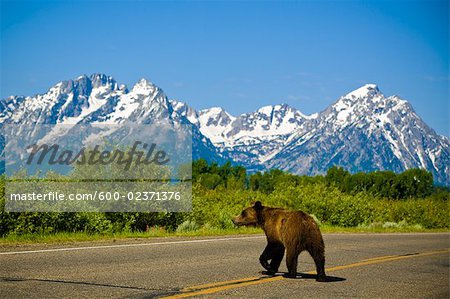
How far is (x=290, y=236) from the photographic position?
31.0 ft

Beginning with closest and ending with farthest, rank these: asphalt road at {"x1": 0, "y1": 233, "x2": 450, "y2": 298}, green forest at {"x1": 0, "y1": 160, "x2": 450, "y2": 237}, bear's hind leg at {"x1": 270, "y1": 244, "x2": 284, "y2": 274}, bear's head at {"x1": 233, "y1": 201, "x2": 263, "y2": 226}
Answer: asphalt road at {"x1": 0, "y1": 233, "x2": 450, "y2": 298} → bear's hind leg at {"x1": 270, "y1": 244, "x2": 284, "y2": 274} → bear's head at {"x1": 233, "y1": 201, "x2": 263, "y2": 226} → green forest at {"x1": 0, "y1": 160, "x2": 450, "y2": 237}

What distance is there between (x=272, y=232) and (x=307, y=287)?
1.23 metres

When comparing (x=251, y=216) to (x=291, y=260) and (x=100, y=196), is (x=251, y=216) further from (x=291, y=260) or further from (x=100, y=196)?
(x=100, y=196)

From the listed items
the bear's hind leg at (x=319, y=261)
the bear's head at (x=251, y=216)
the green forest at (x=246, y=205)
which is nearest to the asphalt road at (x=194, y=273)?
the bear's hind leg at (x=319, y=261)

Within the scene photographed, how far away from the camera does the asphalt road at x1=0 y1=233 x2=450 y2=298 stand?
335 inches

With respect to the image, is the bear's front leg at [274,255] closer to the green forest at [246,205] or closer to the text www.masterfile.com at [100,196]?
the green forest at [246,205]

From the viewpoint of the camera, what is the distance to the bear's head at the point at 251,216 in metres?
10.7

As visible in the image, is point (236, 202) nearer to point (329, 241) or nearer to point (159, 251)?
point (329, 241)

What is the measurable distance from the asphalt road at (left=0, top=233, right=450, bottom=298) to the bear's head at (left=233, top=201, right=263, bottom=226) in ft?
3.18

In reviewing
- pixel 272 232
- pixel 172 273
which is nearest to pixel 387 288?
pixel 272 232

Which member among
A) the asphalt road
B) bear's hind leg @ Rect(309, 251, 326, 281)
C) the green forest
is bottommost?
the asphalt road

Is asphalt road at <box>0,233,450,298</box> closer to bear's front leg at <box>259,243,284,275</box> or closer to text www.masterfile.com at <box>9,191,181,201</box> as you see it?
bear's front leg at <box>259,243,284,275</box>

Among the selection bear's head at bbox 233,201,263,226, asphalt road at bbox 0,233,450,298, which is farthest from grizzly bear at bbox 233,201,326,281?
asphalt road at bbox 0,233,450,298

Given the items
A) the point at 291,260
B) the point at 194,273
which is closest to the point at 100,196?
the point at 194,273
